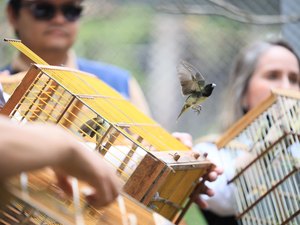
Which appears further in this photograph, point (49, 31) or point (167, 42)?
point (167, 42)

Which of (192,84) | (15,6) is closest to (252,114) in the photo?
(192,84)

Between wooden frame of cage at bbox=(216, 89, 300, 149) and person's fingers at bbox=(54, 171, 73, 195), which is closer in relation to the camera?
person's fingers at bbox=(54, 171, 73, 195)

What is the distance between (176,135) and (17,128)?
63.0 inches

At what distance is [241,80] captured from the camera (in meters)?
4.06

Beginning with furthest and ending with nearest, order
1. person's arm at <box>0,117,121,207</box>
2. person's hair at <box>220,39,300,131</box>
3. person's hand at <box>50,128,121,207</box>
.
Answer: person's hair at <box>220,39,300,131</box> < person's hand at <box>50,128,121,207</box> < person's arm at <box>0,117,121,207</box>

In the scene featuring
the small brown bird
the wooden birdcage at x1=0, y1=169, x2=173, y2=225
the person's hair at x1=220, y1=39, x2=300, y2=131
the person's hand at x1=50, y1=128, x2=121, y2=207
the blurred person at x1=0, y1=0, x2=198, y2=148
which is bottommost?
the wooden birdcage at x1=0, y1=169, x2=173, y2=225

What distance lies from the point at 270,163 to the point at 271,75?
0.99 m

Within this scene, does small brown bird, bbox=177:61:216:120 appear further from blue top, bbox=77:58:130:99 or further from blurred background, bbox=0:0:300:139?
blurred background, bbox=0:0:300:139

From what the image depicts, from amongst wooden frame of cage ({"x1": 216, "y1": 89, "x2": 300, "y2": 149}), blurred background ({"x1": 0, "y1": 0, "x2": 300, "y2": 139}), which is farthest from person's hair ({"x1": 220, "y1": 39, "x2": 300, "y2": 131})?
blurred background ({"x1": 0, "y1": 0, "x2": 300, "y2": 139})

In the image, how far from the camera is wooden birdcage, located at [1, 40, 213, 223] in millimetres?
2188

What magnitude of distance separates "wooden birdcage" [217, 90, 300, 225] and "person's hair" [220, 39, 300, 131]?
746 millimetres

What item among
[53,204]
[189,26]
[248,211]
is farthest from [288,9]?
[53,204]

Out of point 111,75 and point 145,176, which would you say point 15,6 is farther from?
point 145,176

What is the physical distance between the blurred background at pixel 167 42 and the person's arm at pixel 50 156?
14.0ft
